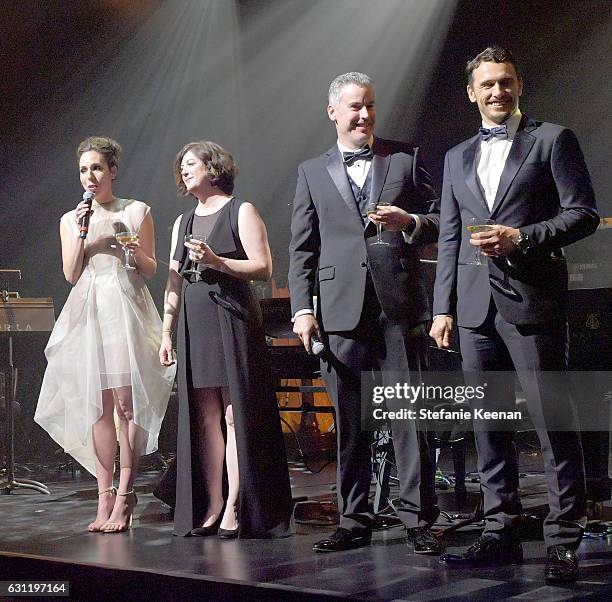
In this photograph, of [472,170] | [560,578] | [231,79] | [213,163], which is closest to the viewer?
[560,578]

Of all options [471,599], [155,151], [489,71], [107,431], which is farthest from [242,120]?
[471,599]

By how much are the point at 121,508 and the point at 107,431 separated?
0.35m

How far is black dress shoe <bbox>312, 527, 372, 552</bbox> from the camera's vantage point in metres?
3.11

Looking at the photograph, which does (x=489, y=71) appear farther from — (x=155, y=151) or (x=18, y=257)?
(x=18, y=257)

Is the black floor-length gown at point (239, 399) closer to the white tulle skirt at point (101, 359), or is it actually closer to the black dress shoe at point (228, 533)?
the black dress shoe at point (228, 533)

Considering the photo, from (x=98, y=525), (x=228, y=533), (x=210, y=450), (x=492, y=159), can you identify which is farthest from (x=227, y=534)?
(x=492, y=159)

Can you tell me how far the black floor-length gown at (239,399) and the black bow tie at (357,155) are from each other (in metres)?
0.59

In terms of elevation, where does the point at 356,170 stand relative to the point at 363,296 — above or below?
above

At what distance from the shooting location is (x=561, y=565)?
101 inches

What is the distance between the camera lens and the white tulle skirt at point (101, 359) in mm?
3699

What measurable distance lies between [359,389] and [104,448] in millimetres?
1327

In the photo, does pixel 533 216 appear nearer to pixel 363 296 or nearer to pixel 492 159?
pixel 492 159

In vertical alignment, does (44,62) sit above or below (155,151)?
above

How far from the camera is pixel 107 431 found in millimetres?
3748
